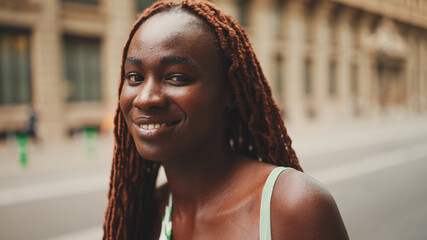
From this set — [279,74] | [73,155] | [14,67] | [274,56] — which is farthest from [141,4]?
[279,74]

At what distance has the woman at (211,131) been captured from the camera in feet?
4.06

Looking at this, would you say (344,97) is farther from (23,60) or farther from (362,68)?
(23,60)

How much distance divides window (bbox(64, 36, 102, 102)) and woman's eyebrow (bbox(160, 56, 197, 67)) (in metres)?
16.9

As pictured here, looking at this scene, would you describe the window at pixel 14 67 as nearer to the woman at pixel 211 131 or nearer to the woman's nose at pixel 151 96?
the woman at pixel 211 131

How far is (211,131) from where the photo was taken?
1474 millimetres

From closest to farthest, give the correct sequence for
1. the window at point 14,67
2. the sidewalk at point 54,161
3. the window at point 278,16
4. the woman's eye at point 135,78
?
the woman's eye at point 135,78, the sidewalk at point 54,161, the window at point 14,67, the window at point 278,16

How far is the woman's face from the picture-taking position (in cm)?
136

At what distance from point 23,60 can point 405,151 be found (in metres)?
14.5

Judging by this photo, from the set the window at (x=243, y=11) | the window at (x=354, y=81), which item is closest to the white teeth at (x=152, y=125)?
the window at (x=243, y=11)

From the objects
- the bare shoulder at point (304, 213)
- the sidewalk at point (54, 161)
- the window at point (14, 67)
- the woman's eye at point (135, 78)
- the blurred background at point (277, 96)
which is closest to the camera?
the bare shoulder at point (304, 213)

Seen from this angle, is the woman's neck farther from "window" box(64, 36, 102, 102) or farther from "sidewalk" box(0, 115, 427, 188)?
"window" box(64, 36, 102, 102)

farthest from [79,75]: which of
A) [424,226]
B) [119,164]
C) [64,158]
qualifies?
[119,164]

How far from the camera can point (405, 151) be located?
Result: 1351 cm

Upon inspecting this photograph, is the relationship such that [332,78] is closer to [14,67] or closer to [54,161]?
[14,67]
